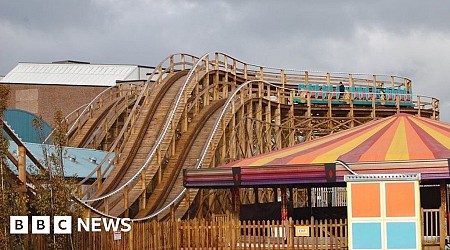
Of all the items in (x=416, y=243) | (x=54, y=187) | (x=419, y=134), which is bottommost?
(x=416, y=243)

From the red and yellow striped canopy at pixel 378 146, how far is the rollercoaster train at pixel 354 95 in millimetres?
16003

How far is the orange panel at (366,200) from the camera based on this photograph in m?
18.5

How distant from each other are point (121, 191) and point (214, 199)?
4.61 metres

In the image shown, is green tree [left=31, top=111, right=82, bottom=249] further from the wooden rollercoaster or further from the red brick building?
the red brick building

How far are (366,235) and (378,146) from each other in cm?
647

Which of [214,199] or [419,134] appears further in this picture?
[214,199]

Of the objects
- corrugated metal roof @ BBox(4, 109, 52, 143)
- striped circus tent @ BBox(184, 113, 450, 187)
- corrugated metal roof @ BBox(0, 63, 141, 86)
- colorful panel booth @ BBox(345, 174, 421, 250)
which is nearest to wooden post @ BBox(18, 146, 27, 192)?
striped circus tent @ BBox(184, 113, 450, 187)

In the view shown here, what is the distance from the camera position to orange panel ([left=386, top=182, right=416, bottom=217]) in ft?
60.2

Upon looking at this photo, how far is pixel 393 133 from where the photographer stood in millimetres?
25344

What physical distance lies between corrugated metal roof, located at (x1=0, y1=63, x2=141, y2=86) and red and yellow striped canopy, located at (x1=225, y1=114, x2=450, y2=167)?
97.6 ft

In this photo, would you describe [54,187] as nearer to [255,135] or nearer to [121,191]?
[121,191]

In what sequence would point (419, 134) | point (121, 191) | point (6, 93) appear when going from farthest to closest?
point (121, 191) < point (419, 134) < point (6, 93)

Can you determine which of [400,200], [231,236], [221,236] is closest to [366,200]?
[400,200]

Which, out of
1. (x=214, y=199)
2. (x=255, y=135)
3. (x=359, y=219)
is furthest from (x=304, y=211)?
(x=359, y=219)
